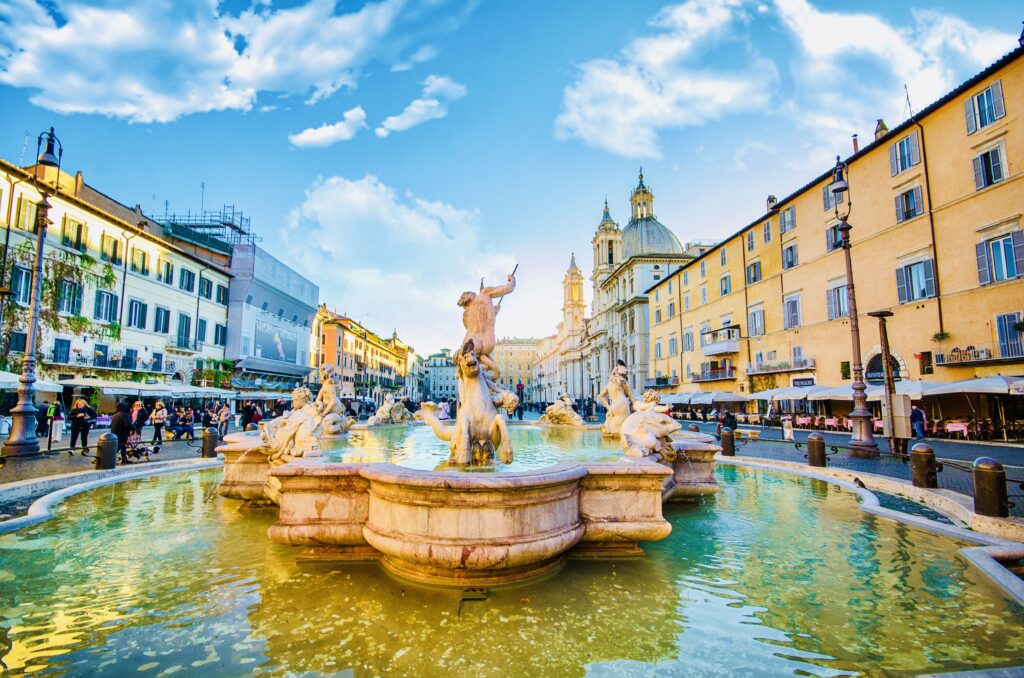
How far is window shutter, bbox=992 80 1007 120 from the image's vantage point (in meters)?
18.8

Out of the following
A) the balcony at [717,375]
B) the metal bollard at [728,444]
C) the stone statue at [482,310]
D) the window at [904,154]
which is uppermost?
the window at [904,154]

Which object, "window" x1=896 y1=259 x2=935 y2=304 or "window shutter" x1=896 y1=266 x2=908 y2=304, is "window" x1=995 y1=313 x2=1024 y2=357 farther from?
"window shutter" x1=896 y1=266 x2=908 y2=304

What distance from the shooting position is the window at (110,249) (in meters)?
25.6

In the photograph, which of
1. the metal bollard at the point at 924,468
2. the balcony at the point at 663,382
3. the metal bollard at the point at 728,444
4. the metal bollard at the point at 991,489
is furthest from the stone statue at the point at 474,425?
the balcony at the point at 663,382

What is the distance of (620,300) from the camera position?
210 feet

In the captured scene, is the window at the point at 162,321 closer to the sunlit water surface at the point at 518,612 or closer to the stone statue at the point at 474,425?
the sunlit water surface at the point at 518,612

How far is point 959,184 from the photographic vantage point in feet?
67.2

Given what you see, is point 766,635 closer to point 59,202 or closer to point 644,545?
point 644,545

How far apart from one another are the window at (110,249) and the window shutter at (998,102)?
40.9m

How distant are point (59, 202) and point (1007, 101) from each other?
133 feet

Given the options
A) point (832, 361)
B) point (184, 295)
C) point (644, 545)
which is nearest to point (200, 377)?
point (184, 295)

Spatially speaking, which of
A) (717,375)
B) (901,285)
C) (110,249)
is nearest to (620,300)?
(717,375)

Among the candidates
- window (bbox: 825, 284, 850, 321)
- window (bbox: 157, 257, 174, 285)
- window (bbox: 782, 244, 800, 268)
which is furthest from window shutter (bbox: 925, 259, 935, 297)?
window (bbox: 157, 257, 174, 285)

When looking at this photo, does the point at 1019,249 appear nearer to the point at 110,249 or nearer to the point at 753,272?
the point at 753,272
